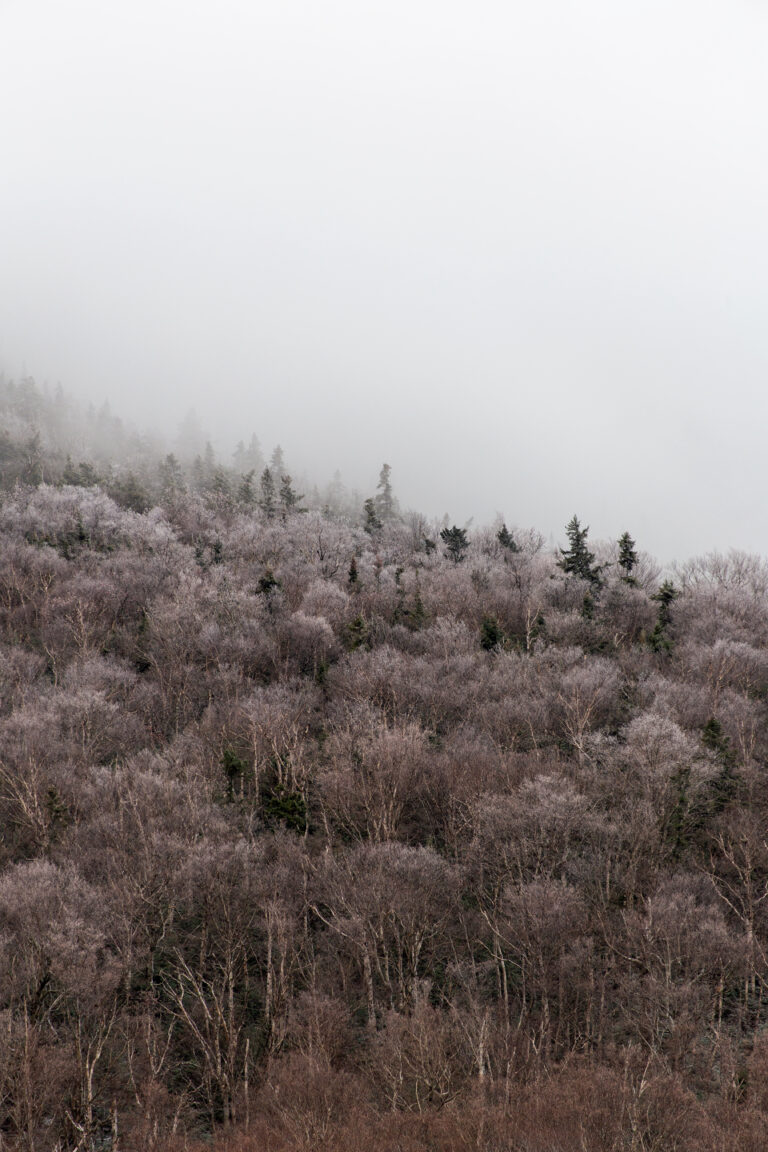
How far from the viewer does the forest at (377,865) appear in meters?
20.7

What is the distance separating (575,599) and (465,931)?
4042 cm

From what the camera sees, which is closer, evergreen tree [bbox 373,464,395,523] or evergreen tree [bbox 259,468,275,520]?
evergreen tree [bbox 259,468,275,520]

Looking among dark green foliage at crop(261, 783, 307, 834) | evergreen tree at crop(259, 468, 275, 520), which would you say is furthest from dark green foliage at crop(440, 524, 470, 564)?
dark green foliage at crop(261, 783, 307, 834)

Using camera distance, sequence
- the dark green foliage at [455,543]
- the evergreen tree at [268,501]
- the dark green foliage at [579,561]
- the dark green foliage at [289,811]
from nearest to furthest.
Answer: the dark green foliage at [289,811], the dark green foliage at [579,561], the dark green foliage at [455,543], the evergreen tree at [268,501]

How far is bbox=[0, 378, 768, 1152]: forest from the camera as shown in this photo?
20.7 metres

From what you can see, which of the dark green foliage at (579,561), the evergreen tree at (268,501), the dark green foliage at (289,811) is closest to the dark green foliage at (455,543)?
the dark green foliage at (579,561)

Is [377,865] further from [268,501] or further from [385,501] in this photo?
[385,501]

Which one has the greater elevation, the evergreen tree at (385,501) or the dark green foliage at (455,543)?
the evergreen tree at (385,501)

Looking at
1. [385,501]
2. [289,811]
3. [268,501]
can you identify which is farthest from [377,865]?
[385,501]

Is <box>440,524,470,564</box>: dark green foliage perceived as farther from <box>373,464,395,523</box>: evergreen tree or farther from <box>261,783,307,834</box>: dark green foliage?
<box>261,783,307,834</box>: dark green foliage

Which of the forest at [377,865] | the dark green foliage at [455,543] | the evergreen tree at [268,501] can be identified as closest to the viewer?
A: the forest at [377,865]

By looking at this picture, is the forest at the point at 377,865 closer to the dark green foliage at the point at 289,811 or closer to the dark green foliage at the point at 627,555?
the dark green foliage at the point at 289,811

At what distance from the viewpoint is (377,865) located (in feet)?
98.5

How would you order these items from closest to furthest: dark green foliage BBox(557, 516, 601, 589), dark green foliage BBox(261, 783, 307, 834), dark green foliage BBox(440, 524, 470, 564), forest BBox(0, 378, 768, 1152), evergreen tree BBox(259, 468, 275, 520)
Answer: forest BBox(0, 378, 768, 1152)
dark green foliage BBox(261, 783, 307, 834)
dark green foliage BBox(557, 516, 601, 589)
dark green foliage BBox(440, 524, 470, 564)
evergreen tree BBox(259, 468, 275, 520)
